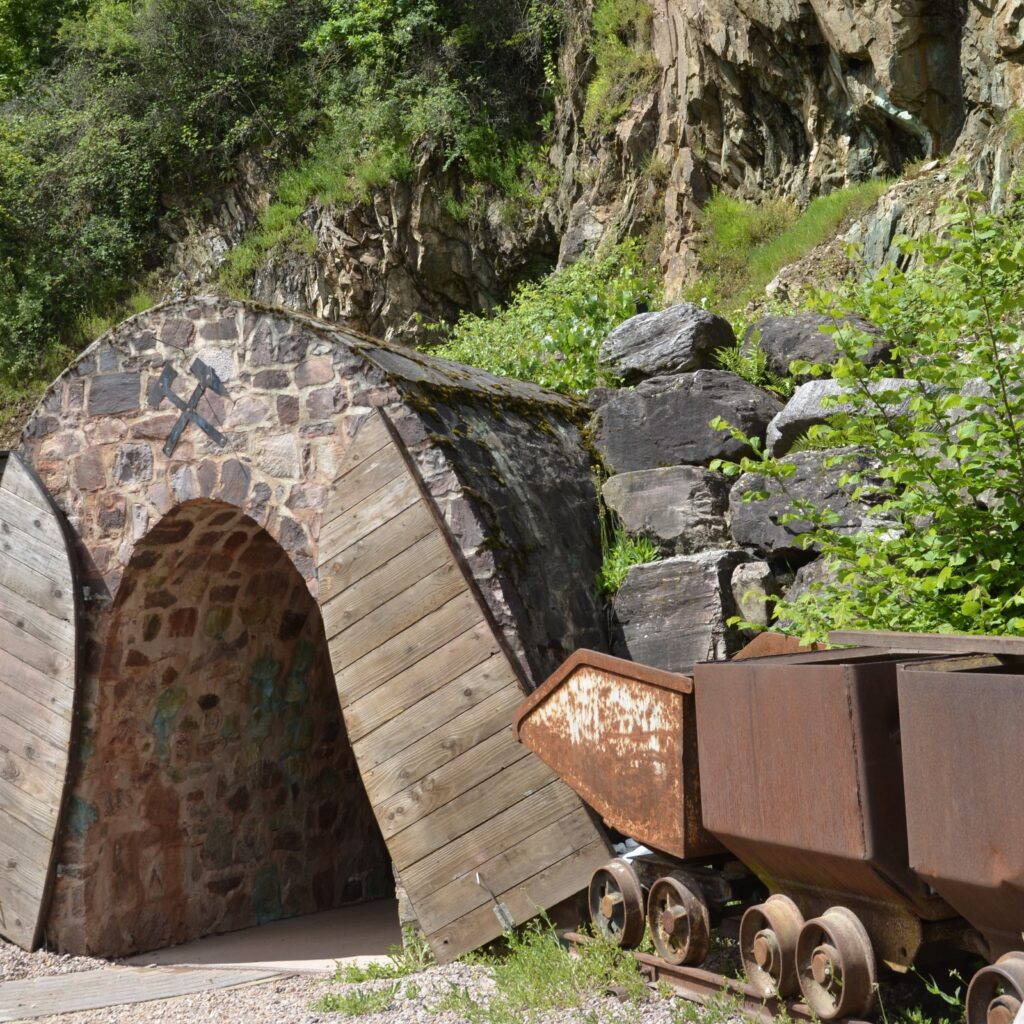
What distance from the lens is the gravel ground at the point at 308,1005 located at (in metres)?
3.78

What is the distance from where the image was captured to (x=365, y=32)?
18078 millimetres

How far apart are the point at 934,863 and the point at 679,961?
1298 mm

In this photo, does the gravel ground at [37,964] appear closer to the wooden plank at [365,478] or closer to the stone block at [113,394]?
the wooden plank at [365,478]

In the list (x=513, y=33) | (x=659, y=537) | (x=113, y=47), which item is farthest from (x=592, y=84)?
(x=659, y=537)

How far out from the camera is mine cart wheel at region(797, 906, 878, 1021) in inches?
123

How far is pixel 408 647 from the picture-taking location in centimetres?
512

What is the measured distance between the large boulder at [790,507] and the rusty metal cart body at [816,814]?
5.36ft

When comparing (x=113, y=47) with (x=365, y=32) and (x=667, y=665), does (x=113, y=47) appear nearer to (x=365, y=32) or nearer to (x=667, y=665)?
(x=365, y=32)

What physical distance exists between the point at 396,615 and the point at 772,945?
235 cm

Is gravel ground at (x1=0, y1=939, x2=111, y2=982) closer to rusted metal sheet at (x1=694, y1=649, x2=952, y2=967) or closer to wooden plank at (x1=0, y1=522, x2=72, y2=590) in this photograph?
wooden plank at (x1=0, y1=522, x2=72, y2=590)

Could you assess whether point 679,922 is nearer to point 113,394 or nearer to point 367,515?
point 367,515

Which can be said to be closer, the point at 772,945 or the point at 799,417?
the point at 772,945

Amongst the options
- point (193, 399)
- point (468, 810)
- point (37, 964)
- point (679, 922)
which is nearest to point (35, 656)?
point (37, 964)

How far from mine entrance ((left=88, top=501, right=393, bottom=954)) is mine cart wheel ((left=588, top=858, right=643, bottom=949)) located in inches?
118
